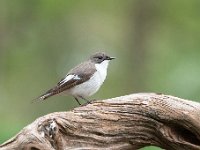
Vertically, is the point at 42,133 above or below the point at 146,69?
below

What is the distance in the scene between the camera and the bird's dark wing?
9.41m

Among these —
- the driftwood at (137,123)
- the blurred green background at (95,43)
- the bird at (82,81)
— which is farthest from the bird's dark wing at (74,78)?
the blurred green background at (95,43)

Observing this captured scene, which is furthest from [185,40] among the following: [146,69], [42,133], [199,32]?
[42,133]

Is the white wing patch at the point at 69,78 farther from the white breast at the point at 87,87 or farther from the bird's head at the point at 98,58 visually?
the bird's head at the point at 98,58

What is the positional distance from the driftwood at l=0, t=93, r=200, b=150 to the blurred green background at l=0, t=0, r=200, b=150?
14122mm

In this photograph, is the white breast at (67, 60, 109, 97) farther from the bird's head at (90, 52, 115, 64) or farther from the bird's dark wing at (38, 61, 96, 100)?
the bird's head at (90, 52, 115, 64)

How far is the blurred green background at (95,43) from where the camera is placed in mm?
24500

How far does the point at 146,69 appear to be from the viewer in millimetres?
25266

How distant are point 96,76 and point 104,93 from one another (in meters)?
15.1

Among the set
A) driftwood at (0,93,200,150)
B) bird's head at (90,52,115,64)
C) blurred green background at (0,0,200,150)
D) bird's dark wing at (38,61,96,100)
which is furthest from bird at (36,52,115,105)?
blurred green background at (0,0,200,150)

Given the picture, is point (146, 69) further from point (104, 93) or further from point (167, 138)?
point (167, 138)

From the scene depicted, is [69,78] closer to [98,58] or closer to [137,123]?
[98,58]

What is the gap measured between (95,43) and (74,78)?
18.5 meters

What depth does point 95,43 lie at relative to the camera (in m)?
28.1
